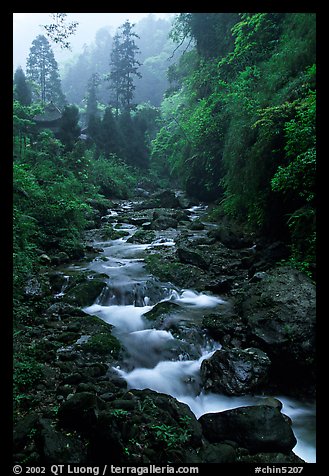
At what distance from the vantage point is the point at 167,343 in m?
6.07

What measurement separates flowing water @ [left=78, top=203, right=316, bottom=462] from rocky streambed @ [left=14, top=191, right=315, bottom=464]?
22mm

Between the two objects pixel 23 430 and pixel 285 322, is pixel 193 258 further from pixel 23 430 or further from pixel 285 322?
pixel 23 430

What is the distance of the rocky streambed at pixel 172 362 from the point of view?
11.5ft

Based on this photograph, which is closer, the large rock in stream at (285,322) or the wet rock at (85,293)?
the large rock in stream at (285,322)

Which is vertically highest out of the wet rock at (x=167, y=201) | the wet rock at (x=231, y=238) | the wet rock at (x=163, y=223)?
the wet rock at (x=167, y=201)

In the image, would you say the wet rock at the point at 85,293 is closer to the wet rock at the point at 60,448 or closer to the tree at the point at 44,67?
the wet rock at the point at 60,448

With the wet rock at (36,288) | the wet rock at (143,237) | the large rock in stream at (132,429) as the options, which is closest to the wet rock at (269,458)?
the large rock in stream at (132,429)

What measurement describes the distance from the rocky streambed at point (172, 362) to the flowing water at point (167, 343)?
0.07ft

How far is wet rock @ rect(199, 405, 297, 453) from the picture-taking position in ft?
12.3

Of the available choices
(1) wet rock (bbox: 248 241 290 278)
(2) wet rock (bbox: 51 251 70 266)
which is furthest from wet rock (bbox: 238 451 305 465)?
(2) wet rock (bbox: 51 251 70 266)

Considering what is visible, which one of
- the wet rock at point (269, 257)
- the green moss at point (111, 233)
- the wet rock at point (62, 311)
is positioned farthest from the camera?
the green moss at point (111, 233)

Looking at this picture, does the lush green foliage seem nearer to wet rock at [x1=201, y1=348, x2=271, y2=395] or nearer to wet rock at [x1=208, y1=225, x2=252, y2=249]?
wet rock at [x1=208, y1=225, x2=252, y2=249]
